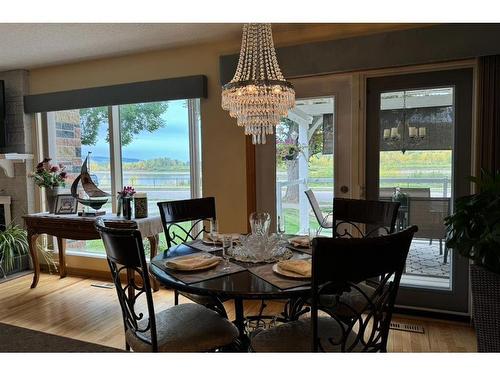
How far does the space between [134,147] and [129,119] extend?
1.03ft

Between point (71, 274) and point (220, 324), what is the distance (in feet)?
10.4

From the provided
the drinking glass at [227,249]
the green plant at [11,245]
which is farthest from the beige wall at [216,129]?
the green plant at [11,245]

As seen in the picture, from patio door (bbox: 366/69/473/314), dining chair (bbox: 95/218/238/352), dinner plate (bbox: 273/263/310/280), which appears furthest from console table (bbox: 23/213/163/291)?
patio door (bbox: 366/69/473/314)

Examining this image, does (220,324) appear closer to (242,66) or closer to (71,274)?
(242,66)

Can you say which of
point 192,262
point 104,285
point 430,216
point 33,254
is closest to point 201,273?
point 192,262

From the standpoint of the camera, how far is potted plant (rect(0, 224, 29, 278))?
4.14 meters

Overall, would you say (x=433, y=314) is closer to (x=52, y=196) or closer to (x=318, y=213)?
(x=318, y=213)

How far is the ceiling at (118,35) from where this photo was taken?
3008 millimetres

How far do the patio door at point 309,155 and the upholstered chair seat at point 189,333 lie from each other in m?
1.64

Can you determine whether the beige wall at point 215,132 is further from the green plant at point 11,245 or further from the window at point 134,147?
the green plant at point 11,245

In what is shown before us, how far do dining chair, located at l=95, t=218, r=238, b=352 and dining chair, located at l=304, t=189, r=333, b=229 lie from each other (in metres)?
1.66
